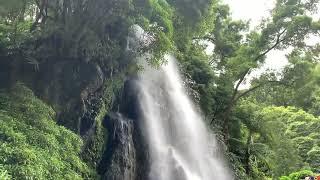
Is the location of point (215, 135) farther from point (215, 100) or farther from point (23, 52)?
point (23, 52)

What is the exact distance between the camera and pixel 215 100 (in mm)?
18250

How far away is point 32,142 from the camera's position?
770cm

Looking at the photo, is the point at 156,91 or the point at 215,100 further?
the point at 215,100

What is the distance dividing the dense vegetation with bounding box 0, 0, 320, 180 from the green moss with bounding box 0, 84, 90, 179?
2 centimetres

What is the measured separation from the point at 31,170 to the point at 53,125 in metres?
2.04

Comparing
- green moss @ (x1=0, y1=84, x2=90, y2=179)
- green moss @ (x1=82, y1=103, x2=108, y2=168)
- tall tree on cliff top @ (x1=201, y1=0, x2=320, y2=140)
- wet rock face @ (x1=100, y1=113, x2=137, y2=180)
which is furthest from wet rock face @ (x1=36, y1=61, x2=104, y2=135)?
tall tree on cliff top @ (x1=201, y1=0, x2=320, y2=140)

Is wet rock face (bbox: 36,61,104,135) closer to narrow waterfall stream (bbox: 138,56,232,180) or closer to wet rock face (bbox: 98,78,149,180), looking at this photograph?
wet rock face (bbox: 98,78,149,180)

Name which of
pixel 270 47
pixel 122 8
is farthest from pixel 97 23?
pixel 270 47

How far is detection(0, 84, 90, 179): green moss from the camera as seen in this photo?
6762 mm

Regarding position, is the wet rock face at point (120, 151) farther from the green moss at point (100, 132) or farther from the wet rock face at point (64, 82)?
the wet rock face at point (64, 82)

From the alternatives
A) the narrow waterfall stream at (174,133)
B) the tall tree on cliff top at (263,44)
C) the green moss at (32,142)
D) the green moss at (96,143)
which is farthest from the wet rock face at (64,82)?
the tall tree on cliff top at (263,44)

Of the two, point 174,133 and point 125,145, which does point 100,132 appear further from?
point 174,133

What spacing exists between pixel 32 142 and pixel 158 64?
408 cm

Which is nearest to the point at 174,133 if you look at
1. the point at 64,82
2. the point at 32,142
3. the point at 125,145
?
the point at 125,145
